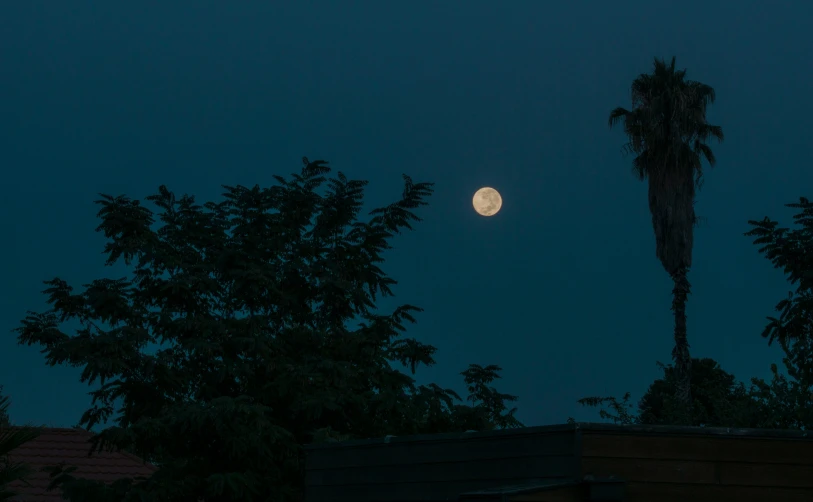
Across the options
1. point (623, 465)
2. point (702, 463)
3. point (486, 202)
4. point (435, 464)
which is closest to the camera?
point (623, 465)

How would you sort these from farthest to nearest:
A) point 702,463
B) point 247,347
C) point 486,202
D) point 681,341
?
point 486,202 < point 681,341 < point 247,347 < point 702,463

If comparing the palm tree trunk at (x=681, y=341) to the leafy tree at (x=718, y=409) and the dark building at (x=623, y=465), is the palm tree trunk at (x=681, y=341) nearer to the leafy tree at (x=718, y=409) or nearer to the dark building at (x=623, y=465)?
the leafy tree at (x=718, y=409)

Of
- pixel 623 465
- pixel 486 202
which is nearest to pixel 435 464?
pixel 623 465

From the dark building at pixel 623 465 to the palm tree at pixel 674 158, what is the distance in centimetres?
2079

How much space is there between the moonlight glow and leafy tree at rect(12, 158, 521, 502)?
23089 millimetres

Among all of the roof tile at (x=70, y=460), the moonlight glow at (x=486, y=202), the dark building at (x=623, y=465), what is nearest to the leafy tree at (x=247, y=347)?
the roof tile at (x=70, y=460)

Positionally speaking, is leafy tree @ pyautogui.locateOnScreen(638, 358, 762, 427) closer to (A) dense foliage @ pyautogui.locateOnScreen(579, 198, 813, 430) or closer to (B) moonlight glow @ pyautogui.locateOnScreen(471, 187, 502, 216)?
(A) dense foliage @ pyautogui.locateOnScreen(579, 198, 813, 430)

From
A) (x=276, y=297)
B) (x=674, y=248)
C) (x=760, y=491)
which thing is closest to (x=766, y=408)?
(x=674, y=248)

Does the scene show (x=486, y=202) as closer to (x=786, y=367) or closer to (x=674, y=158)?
(x=674, y=158)

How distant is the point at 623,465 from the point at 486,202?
3865cm

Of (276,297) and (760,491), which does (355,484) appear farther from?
(276,297)

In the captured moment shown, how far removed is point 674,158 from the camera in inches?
1214

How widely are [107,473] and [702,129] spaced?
68.5 feet

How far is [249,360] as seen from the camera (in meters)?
21.3
